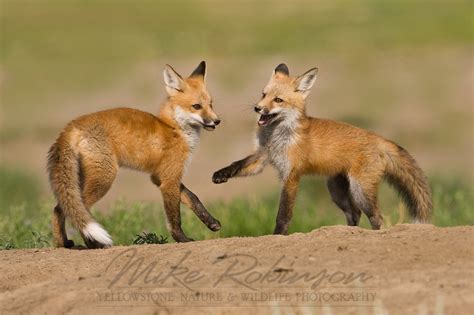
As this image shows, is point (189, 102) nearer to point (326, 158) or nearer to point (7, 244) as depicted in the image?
point (326, 158)

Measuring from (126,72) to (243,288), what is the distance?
1648 cm

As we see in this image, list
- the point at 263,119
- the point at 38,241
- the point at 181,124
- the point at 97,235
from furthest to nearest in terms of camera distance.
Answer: the point at 181,124
the point at 263,119
the point at 38,241
the point at 97,235

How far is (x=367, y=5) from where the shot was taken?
31.1 m

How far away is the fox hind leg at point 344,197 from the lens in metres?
10.1

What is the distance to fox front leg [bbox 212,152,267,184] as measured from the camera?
955cm

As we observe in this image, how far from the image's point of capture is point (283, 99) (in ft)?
32.8

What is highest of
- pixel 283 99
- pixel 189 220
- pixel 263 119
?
pixel 283 99

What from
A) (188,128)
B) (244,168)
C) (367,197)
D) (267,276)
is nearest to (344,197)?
(367,197)

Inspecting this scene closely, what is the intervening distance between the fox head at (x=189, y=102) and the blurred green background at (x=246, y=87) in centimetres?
122

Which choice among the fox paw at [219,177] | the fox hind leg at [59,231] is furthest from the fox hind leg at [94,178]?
the fox paw at [219,177]

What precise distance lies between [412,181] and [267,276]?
3703 mm

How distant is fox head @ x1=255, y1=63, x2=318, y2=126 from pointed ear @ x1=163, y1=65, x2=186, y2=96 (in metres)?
0.83

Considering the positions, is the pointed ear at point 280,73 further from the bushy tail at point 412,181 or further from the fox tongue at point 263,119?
the bushy tail at point 412,181

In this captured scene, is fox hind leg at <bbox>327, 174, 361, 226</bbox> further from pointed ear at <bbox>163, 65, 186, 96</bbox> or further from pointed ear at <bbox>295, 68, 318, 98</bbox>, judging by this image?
pointed ear at <bbox>163, 65, 186, 96</bbox>
